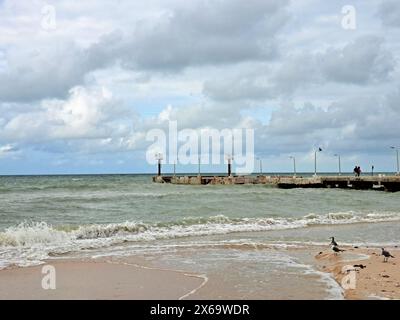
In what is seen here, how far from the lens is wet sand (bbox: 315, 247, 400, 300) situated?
30.0ft

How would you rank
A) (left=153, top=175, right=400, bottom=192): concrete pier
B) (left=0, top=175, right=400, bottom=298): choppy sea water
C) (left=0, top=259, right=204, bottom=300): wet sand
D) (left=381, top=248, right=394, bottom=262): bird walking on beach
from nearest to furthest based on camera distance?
(left=0, top=259, right=204, bottom=300): wet sand < (left=0, top=175, right=400, bottom=298): choppy sea water < (left=381, top=248, right=394, bottom=262): bird walking on beach < (left=153, top=175, right=400, bottom=192): concrete pier

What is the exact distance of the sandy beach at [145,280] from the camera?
9.34m

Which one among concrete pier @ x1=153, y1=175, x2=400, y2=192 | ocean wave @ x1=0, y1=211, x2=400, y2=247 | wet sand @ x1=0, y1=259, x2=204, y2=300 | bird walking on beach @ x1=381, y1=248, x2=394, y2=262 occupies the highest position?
concrete pier @ x1=153, y1=175, x2=400, y2=192

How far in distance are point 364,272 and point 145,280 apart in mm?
4608

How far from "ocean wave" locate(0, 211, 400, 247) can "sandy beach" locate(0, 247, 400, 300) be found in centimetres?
502

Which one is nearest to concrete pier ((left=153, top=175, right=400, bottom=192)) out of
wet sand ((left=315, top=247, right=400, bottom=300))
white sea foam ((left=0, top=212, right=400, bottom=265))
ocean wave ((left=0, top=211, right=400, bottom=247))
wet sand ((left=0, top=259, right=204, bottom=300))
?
white sea foam ((left=0, top=212, right=400, bottom=265))

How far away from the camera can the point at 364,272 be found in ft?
36.5

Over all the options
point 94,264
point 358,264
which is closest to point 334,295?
point 358,264

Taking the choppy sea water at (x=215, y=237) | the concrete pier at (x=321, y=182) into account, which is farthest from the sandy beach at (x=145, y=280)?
the concrete pier at (x=321, y=182)

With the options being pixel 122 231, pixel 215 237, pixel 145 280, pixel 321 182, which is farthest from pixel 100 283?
pixel 321 182

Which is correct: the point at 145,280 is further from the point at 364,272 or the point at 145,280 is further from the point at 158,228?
the point at 158,228

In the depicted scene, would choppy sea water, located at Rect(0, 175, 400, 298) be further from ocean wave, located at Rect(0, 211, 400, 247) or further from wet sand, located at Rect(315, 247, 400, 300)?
wet sand, located at Rect(315, 247, 400, 300)

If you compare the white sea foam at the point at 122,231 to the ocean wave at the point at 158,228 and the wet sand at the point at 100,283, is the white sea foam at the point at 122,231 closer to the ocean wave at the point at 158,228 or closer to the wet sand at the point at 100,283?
the ocean wave at the point at 158,228

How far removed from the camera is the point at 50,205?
116 feet
